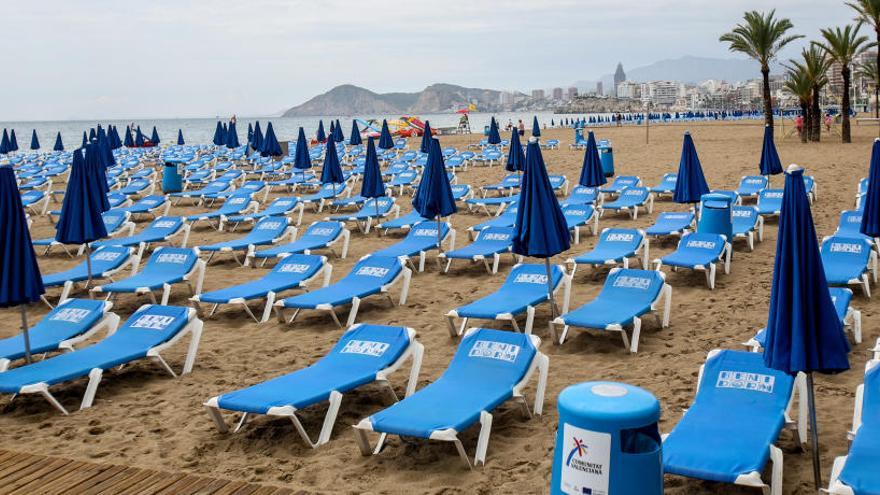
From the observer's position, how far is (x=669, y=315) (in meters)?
7.77

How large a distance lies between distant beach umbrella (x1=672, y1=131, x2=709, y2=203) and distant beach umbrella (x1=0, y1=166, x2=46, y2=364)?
7.96m

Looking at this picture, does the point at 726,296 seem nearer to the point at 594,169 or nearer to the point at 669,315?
the point at 669,315

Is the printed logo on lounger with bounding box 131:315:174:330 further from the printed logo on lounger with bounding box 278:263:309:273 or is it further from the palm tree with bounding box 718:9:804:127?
the palm tree with bounding box 718:9:804:127

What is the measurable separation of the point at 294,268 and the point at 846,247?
6259 mm

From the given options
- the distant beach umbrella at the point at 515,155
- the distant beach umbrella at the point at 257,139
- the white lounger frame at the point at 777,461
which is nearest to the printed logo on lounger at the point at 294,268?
the white lounger frame at the point at 777,461

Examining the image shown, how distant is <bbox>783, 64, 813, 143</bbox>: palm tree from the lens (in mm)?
28542

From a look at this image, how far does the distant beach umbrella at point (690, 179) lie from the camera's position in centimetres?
1057


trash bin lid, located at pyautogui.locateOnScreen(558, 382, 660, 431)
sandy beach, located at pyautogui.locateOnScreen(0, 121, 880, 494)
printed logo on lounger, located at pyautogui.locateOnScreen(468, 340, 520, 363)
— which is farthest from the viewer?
printed logo on lounger, located at pyautogui.locateOnScreen(468, 340, 520, 363)

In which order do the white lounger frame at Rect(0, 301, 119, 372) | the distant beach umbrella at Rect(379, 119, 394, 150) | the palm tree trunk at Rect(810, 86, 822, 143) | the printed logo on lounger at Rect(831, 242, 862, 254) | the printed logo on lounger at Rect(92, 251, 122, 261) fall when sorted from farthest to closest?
the palm tree trunk at Rect(810, 86, 822, 143)
the distant beach umbrella at Rect(379, 119, 394, 150)
the printed logo on lounger at Rect(92, 251, 122, 261)
the printed logo on lounger at Rect(831, 242, 862, 254)
the white lounger frame at Rect(0, 301, 119, 372)

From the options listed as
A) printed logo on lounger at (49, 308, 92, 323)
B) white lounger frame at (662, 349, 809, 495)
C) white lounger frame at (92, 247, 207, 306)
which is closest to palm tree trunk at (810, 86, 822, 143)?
white lounger frame at (92, 247, 207, 306)

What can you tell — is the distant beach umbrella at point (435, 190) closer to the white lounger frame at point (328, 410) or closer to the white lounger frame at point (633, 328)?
the white lounger frame at point (633, 328)

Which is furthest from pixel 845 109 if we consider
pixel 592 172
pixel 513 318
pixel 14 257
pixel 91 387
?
pixel 14 257

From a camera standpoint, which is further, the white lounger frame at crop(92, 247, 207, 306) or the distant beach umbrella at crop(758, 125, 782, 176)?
the distant beach umbrella at crop(758, 125, 782, 176)

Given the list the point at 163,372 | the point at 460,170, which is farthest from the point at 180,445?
the point at 460,170
